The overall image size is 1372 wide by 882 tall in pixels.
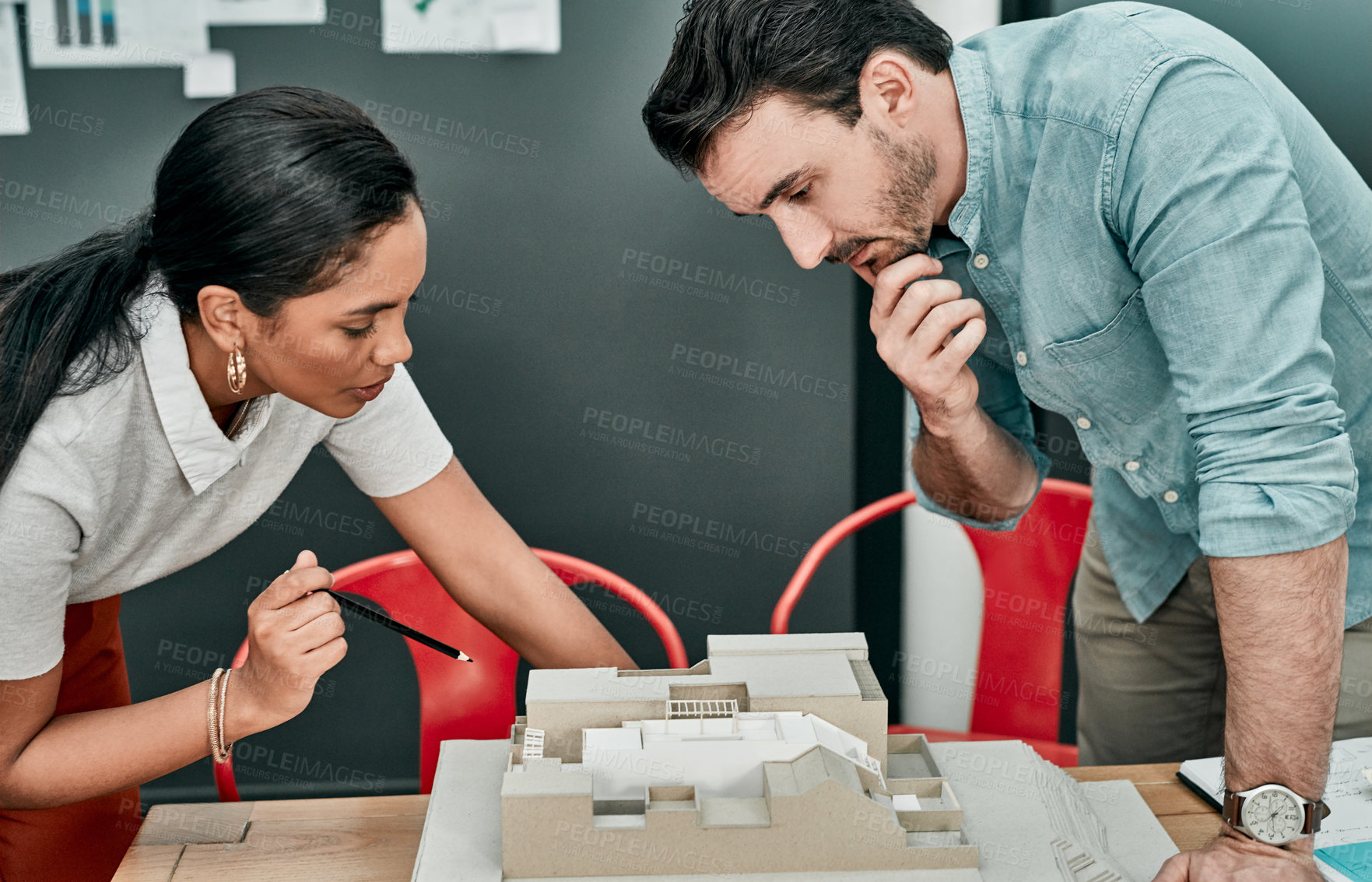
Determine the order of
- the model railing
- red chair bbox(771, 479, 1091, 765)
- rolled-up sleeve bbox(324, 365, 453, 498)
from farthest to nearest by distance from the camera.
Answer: red chair bbox(771, 479, 1091, 765) → rolled-up sleeve bbox(324, 365, 453, 498) → the model railing

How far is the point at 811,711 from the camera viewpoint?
1.07m

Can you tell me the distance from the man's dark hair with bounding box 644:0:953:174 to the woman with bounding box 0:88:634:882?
0.34 meters

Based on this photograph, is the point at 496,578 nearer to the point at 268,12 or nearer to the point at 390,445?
the point at 390,445

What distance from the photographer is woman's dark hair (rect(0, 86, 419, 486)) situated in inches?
45.4

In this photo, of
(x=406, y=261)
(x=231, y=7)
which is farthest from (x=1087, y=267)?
(x=231, y=7)

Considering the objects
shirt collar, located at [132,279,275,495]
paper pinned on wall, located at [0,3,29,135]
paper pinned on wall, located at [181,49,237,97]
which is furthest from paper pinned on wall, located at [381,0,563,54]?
shirt collar, located at [132,279,275,495]

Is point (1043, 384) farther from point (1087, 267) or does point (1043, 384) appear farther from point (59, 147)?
point (59, 147)

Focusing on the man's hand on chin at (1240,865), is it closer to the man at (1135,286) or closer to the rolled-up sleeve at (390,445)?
the man at (1135,286)

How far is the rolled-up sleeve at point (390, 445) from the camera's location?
4.77 ft

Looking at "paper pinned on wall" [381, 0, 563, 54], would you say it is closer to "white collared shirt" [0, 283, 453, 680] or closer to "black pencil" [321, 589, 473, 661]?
"white collared shirt" [0, 283, 453, 680]

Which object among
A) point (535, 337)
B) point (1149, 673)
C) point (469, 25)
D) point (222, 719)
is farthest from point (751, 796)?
point (469, 25)

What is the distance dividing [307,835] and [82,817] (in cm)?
41

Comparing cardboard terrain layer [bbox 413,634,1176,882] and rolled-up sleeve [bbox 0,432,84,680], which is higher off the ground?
rolled-up sleeve [bbox 0,432,84,680]

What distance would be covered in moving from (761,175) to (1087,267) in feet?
1.23
